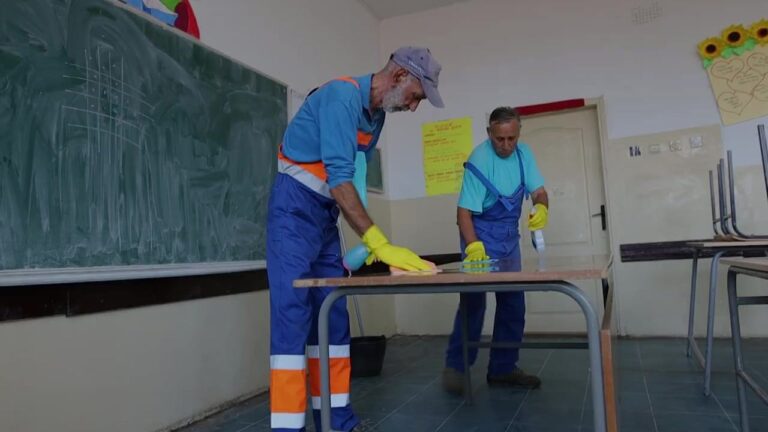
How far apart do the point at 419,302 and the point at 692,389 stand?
2406 mm

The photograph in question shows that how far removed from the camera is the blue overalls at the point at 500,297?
262 cm

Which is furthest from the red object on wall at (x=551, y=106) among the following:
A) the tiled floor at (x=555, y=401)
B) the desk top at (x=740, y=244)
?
the desk top at (x=740, y=244)

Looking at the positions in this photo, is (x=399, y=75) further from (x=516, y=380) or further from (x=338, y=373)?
(x=516, y=380)

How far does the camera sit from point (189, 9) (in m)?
2.48

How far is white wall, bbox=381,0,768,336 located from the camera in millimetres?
3916

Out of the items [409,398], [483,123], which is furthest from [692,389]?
[483,123]

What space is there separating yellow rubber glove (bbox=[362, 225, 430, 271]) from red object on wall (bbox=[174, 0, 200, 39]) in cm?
160

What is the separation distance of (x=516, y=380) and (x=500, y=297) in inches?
18.5

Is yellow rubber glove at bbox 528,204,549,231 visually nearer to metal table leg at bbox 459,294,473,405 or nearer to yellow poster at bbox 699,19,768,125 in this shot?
metal table leg at bbox 459,294,473,405

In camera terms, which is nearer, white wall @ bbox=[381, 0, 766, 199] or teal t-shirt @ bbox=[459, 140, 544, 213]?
teal t-shirt @ bbox=[459, 140, 544, 213]

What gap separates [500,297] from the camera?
2.70 metres

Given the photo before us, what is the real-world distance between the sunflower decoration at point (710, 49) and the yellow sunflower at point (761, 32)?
0.68ft

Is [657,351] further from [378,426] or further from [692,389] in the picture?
[378,426]

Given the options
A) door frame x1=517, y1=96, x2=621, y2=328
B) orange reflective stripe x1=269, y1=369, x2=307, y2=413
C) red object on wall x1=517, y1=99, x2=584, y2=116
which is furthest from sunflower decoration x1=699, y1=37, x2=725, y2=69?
orange reflective stripe x1=269, y1=369, x2=307, y2=413
